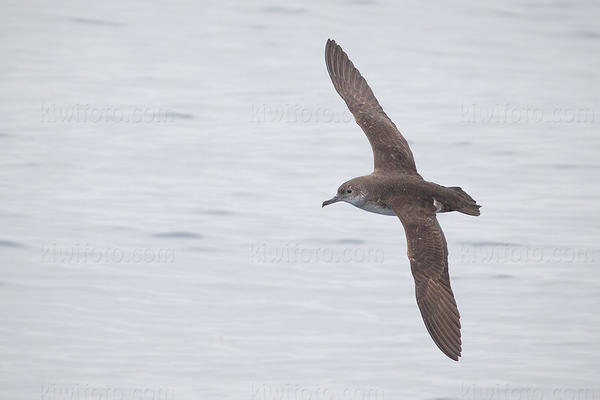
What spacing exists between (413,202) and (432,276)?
0.86 meters

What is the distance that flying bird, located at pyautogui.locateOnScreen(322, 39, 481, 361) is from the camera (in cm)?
1189

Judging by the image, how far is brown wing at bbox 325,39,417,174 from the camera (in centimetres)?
1362

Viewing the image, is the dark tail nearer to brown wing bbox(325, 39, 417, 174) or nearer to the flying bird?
the flying bird

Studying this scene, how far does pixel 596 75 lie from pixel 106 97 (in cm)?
780

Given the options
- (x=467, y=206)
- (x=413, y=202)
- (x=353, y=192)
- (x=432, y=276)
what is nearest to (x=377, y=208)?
(x=353, y=192)

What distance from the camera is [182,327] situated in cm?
1338

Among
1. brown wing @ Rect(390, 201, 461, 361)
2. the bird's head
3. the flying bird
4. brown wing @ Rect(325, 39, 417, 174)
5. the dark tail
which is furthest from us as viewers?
brown wing @ Rect(325, 39, 417, 174)

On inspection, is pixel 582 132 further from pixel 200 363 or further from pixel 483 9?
pixel 200 363

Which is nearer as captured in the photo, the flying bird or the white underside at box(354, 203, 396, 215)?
the flying bird

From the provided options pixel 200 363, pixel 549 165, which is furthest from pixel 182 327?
pixel 549 165

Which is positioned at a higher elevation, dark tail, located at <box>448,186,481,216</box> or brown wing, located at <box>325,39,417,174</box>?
dark tail, located at <box>448,186,481,216</box>

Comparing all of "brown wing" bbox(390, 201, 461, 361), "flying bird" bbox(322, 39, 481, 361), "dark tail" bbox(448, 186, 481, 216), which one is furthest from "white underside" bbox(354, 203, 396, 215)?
"dark tail" bbox(448, 186, 481, 216)

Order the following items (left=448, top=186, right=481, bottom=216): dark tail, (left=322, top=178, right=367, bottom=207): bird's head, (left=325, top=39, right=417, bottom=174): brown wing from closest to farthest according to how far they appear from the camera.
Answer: (left=448, top=186, right=481, bottom=216): dark tail < (left=322, top=178, right=367, bottom=207): bird's head < (left=325, top=39, right=417, bottom=174): brown wing

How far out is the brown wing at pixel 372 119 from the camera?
13625mm
